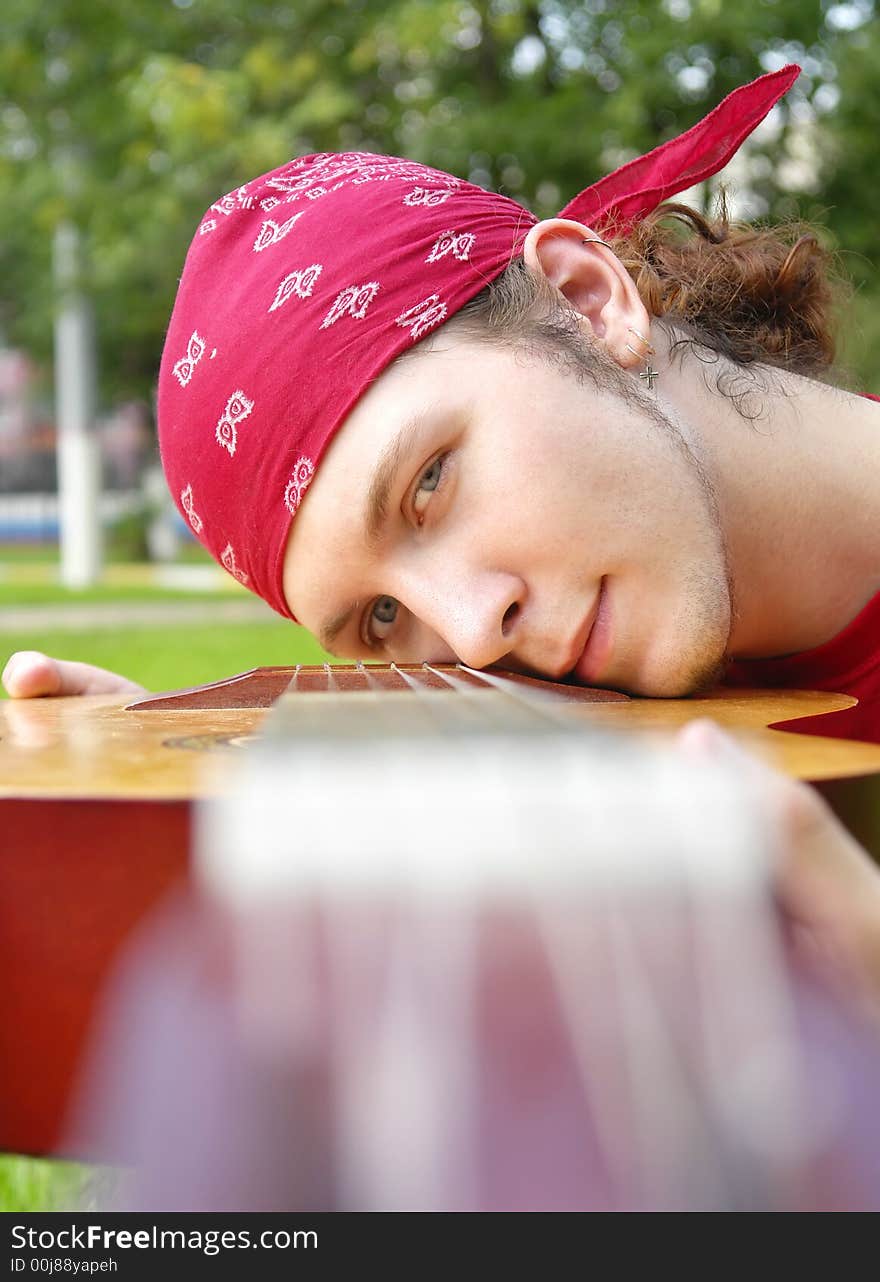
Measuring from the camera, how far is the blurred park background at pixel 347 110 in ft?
17.8

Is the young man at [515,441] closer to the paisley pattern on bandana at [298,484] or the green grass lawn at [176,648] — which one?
the paisley pattern on bandana at [298,484]

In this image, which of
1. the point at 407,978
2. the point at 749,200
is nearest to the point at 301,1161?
the point at 407,978

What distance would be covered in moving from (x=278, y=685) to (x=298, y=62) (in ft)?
17.8

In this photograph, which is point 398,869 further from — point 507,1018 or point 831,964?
point 831,964

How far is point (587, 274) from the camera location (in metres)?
1.45

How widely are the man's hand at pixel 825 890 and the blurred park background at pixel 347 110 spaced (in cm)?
354

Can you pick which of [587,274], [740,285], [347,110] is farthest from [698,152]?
[347,110]

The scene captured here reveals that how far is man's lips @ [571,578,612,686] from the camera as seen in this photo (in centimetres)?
118

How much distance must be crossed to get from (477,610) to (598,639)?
12cm

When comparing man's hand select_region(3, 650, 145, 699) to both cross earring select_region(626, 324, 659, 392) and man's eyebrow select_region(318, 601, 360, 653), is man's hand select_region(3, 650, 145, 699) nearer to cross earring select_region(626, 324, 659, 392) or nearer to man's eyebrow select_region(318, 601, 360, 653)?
man's eyebrow select_region(318, 601, 360, 653)

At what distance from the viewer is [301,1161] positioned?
0.52 metres

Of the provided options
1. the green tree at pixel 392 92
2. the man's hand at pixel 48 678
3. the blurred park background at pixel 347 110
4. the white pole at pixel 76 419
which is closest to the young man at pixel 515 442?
the man's hand at pixel 48 678

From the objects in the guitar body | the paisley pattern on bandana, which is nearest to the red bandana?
the paisley pattern on bandana

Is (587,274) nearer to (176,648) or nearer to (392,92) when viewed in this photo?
(176,648)
